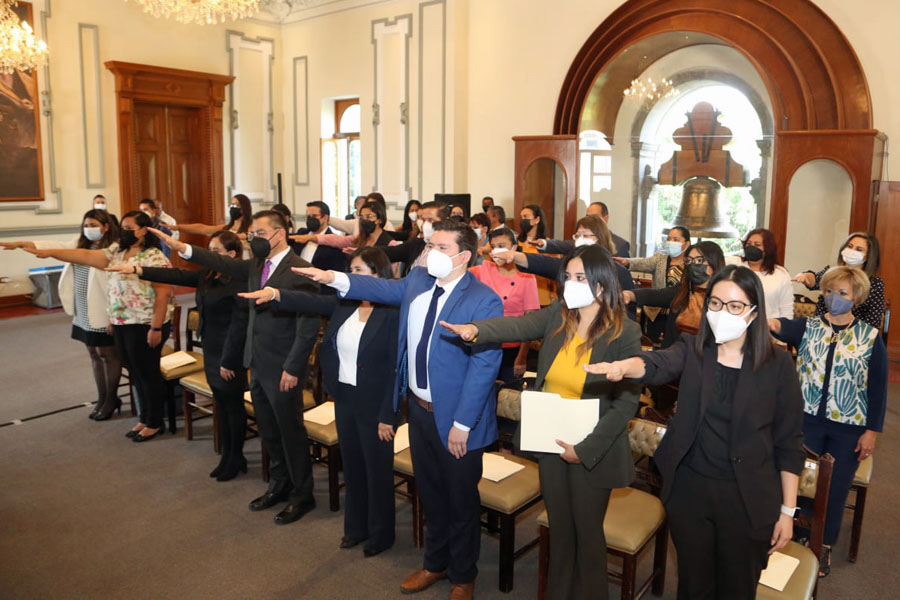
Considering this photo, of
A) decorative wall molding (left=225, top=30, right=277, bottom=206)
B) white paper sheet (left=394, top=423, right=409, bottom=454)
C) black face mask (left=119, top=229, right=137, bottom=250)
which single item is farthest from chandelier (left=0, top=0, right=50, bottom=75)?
white paper sheet (left=394, top=423, right=409, bottom=454)

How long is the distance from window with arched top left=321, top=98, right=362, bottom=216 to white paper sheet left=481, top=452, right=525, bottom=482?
8674 millimetres

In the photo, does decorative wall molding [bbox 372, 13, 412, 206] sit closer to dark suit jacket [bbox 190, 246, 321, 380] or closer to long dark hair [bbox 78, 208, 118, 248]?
long dark hair [bbox 78, 208, 118, 248]

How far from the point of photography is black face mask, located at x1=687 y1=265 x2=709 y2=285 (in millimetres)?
3822

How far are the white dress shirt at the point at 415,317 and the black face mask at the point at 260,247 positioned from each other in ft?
2.60

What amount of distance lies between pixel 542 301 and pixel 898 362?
3578 millimetres

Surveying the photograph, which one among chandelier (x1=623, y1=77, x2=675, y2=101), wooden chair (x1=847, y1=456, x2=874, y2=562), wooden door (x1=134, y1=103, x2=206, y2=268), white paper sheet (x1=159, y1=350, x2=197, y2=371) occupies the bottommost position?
wooden chair (x1=847, y1=456, x2=874, y2=562)

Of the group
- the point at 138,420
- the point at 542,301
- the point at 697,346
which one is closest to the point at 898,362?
the point at 542,301

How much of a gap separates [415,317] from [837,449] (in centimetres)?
193

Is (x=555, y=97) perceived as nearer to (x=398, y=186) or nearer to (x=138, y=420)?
(x=398, y=186)

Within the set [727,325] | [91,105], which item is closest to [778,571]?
[727,325]

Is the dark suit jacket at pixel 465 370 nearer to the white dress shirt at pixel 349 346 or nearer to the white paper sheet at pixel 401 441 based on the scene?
the white dress shirt at pixel 349 346

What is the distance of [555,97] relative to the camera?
8.84 meters

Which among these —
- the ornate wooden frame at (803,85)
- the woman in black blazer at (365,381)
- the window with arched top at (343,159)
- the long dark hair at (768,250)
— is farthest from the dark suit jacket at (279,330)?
the window with arched top at (343,159)

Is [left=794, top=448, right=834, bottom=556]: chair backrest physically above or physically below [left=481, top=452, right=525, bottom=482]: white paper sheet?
above
